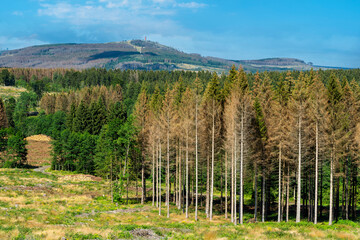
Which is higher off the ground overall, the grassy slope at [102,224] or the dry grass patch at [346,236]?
the dry grass patch at [346,236]

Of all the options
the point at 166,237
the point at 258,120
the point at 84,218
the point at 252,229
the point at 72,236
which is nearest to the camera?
the point at 72,236

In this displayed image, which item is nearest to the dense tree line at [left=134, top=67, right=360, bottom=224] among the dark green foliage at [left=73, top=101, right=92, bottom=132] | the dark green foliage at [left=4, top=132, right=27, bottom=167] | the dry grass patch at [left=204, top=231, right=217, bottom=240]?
the dry grass patch at [left=204, top=231, right=217, bottom=240]

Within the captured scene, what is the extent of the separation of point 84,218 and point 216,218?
15700 millimetres

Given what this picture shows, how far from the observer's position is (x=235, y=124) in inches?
1259

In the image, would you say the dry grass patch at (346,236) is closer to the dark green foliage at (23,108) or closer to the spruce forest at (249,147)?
the spruce forest at (249,147)

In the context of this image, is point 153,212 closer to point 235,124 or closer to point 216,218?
point 216,218

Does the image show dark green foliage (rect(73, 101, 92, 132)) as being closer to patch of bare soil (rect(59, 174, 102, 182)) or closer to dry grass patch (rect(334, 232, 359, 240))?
patch of bare soil (rect(59, 174, 102, 182))

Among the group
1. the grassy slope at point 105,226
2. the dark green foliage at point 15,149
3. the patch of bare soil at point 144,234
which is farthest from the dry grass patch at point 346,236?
the dark green foliage at point 15,149

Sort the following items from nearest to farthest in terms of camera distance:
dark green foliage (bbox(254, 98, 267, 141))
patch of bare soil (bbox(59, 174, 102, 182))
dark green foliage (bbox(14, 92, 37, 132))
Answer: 1. dark green foliage (bbox(254, 98, 267, 141))
2. patch of bare soil (bbox(59, 174, 102, 182))
3. dark green foliage (bbox(14, 92, 37, 132))

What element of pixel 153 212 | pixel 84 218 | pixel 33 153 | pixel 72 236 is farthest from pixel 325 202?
pixel 33 153

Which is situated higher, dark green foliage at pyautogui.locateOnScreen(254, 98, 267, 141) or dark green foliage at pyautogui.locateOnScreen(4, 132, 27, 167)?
dark green foliage at pyautogui.locateOnScreen(254, 98, 267, 141)

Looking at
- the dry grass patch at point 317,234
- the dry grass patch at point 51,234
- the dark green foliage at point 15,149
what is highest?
the dry grass patch at point 51,234

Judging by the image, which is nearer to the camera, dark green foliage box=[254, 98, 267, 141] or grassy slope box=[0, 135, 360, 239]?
grassy slope box=[0, 135, 360, 239]

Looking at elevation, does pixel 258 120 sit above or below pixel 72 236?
above
